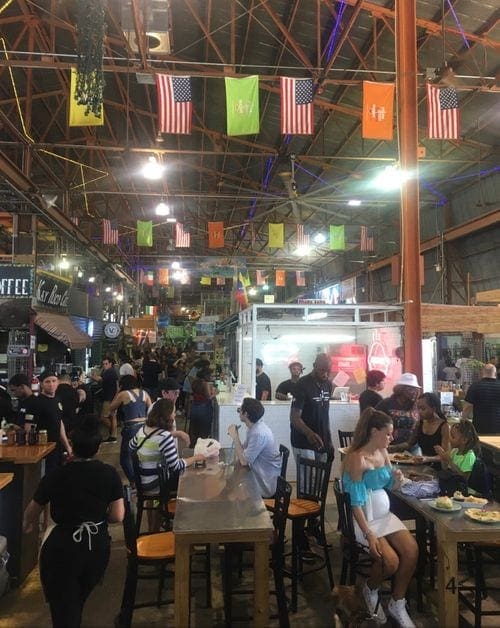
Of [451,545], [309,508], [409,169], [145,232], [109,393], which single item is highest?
[145,232]

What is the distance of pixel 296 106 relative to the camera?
8727 millimetres

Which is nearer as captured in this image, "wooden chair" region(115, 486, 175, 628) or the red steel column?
"wooden chair" region(115, 486, 175, 628)

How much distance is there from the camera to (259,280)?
2423 centimetres

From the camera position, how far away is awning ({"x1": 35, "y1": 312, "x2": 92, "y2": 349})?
1179 cm

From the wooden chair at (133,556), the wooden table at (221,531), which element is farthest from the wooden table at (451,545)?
the wooden chair at (133,556)

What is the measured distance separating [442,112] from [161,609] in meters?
8.62

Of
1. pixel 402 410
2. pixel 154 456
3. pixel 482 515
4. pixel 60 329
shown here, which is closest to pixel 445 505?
pixel 482 515

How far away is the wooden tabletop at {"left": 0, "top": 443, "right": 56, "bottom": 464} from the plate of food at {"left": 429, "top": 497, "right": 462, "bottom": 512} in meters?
3.41

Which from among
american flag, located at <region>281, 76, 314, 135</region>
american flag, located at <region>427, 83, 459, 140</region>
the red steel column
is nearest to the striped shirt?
the red steel column

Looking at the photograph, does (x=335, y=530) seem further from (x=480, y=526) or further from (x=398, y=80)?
(x=398, y=80)

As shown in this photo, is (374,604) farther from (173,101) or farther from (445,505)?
(173,101)

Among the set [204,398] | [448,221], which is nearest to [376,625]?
[204,398]

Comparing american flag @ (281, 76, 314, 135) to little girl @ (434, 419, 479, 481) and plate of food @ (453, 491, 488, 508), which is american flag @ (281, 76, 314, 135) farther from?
plate of food @ (453, 491, 488, 508)

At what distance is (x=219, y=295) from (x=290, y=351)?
3198cm
